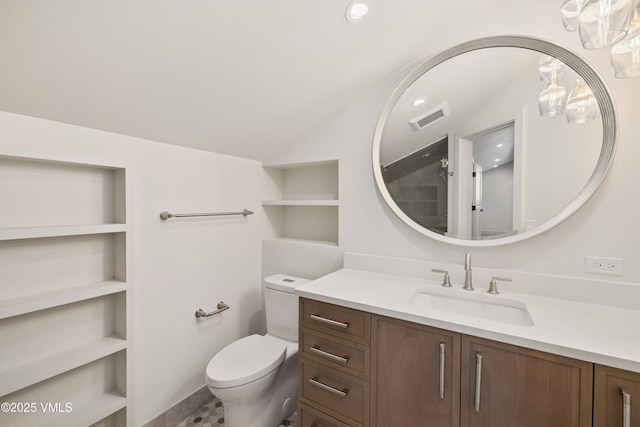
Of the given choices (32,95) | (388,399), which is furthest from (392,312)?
(32,95)

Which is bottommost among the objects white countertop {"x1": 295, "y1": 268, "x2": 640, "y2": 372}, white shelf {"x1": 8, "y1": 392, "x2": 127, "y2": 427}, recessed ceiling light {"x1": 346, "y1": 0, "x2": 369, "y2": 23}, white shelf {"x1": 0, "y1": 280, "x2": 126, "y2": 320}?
white shelf {"x1": 8, "y1": 392, "x2": 127, "y2": 427}

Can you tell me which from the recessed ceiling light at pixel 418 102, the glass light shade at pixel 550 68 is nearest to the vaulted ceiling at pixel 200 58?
Answer: the recessed ceiling light at pixel 418 102

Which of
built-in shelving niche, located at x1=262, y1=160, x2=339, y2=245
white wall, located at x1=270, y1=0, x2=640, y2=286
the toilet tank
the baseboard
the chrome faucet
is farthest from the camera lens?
built-in shelving niche, located at x1=262, y1=160, x2=339, y2=245

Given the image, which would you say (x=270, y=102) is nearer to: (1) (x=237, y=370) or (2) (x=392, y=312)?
(2) (x=392, y=312)

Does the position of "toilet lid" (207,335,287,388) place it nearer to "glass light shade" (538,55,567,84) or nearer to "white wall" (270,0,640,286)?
"white wall" (270,0,640,286)

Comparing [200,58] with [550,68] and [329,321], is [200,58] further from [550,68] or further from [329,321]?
[550,68]

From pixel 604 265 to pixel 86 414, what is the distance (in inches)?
102

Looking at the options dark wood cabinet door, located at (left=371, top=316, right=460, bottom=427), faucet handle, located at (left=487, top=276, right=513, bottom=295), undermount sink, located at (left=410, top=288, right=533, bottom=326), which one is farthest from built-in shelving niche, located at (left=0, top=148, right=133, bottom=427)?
faucet handle, located at (left=487, top=276, right=513, bottom=295)

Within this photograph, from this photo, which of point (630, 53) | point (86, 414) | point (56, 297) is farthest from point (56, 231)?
point (630, 53)

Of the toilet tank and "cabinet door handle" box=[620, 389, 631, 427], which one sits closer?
"cabinet door handle" box=[620, 389, 631, 427]

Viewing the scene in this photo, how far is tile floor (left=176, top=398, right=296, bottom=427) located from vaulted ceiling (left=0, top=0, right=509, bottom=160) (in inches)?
70.6

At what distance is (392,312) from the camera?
1178 millimetres

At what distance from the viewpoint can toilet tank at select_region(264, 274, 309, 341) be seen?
1.85 metres

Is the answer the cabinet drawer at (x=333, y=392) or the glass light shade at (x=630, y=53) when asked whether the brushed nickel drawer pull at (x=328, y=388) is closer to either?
the cabinet drawer at (x=333, y=392)
